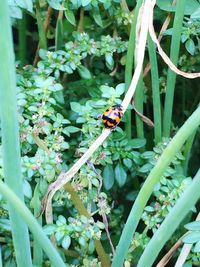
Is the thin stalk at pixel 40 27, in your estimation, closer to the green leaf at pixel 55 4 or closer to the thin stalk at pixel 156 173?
the green leaf at pixel 55 4

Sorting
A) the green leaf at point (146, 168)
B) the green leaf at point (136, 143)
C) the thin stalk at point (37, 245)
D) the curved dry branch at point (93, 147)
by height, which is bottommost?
the thin stalk at point (37, 245)

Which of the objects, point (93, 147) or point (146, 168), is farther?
point (146, 168)

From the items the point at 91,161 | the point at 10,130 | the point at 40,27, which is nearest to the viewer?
the point at 10,130

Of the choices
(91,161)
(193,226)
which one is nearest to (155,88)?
(91,161)

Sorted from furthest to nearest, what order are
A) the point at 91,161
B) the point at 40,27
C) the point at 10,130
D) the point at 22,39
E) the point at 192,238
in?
the point at 22,39
the point at 40,27
the point at 91,161
the point at 192,238
the point at 10,130

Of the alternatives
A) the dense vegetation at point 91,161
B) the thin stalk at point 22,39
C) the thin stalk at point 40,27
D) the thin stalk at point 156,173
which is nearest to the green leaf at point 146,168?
the dense vegetation at point 91,161

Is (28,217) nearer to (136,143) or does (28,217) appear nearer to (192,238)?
(192,238)

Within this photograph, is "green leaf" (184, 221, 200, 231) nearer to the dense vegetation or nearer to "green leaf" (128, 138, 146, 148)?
the dense vegetation
